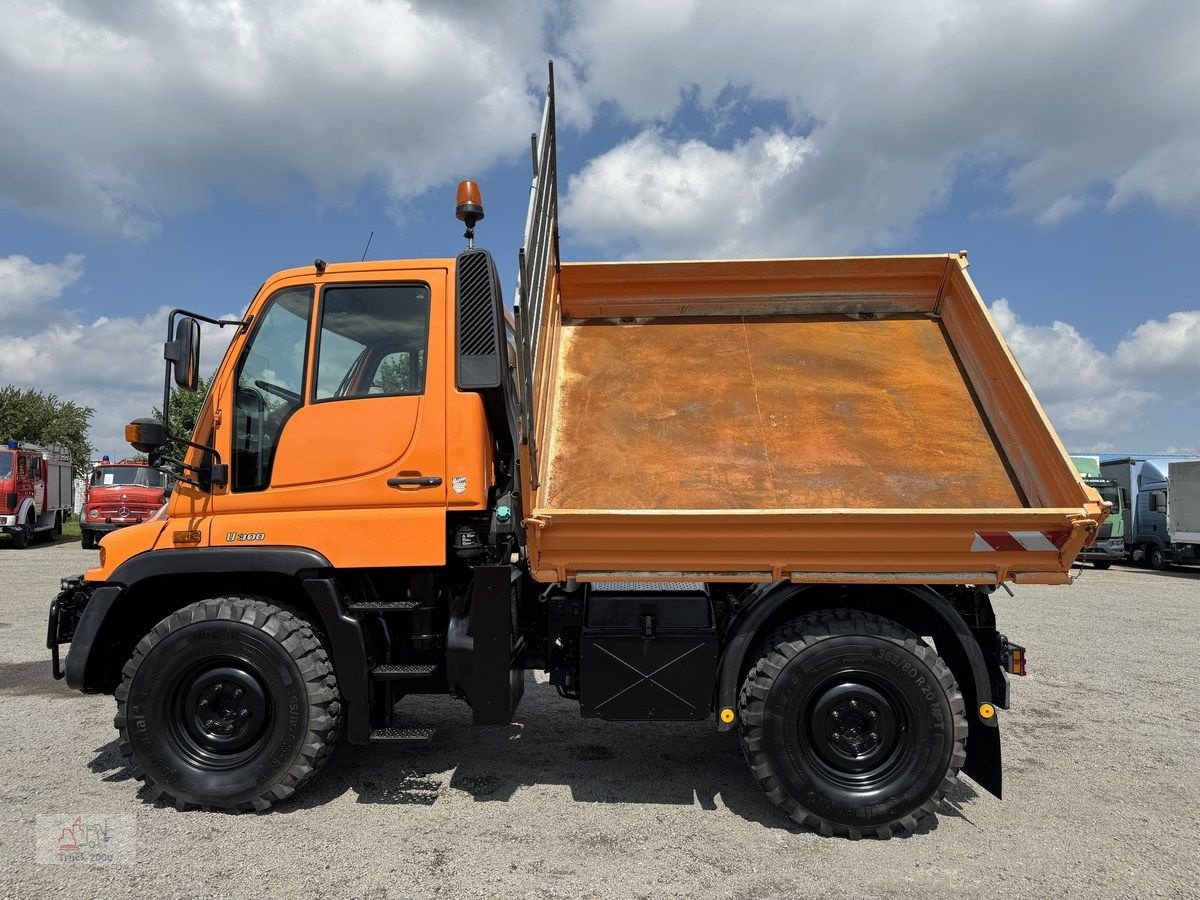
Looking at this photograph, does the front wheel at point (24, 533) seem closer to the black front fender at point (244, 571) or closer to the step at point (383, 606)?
the black front fender at point (244, 571)

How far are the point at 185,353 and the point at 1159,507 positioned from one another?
23183mm

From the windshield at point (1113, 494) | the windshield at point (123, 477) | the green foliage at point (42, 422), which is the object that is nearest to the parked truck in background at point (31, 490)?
the windshield at point (123, 477)

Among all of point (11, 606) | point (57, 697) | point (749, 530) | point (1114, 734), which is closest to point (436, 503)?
point (749, 530)

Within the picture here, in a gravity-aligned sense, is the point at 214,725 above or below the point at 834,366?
below

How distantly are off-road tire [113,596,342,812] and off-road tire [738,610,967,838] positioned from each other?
2.22 m

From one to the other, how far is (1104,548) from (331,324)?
69.2 ft

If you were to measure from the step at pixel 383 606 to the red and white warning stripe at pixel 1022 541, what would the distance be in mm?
2852

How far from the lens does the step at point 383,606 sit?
157 inches

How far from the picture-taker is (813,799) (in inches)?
149

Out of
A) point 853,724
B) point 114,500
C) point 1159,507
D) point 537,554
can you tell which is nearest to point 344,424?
point 537,554

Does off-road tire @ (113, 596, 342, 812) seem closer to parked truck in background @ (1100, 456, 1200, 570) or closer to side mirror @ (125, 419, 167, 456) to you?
side mirror @ (125, 419, 167, 456)

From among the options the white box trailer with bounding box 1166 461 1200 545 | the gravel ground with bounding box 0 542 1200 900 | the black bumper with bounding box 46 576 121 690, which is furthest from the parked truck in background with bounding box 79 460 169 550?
the white box trailer with bounding box 1166 461 1200 545

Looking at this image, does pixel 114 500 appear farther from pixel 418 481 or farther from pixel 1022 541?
pixel 1022 541

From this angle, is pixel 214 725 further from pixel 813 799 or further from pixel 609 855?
pixel 813 799
